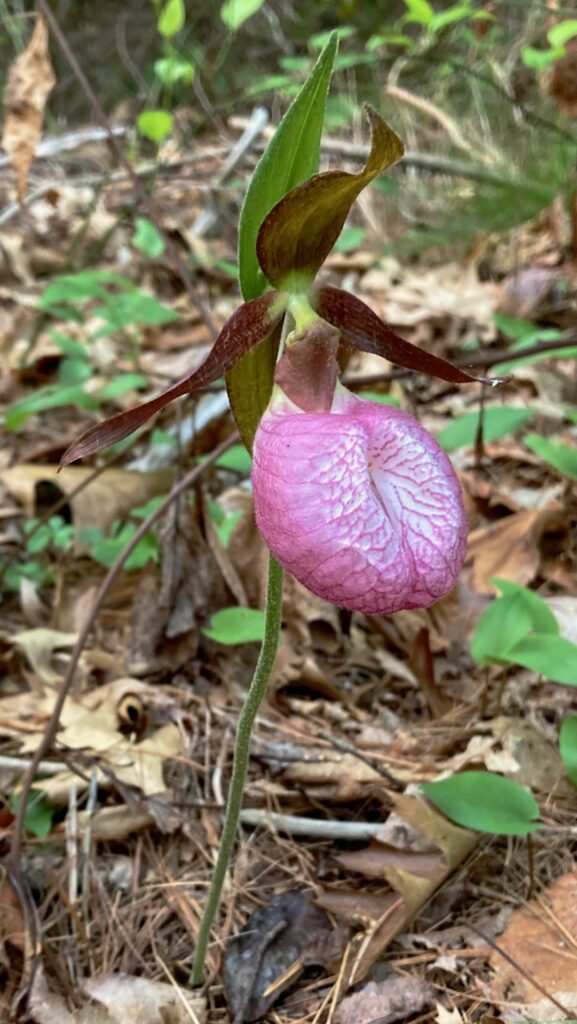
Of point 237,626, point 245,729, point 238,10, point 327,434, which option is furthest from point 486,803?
point 238,10

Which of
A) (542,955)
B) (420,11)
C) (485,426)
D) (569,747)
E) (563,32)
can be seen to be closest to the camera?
(542,955)

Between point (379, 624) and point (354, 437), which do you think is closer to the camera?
point (354, 437)

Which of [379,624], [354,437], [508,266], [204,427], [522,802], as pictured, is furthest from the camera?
[508,266]

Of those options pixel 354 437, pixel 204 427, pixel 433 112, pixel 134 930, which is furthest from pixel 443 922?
pixel 433 112

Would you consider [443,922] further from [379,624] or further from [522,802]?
[379,624]

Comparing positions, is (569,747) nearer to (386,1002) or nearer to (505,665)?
(505,665)

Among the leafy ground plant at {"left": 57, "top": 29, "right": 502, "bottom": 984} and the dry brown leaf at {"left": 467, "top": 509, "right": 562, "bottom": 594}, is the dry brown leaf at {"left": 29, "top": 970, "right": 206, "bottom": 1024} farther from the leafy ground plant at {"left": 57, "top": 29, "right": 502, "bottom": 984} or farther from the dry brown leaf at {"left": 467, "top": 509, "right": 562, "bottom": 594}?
the dry brown leaf at {"left": 467, "top": 509, "right": 562, "bottom": 594}
